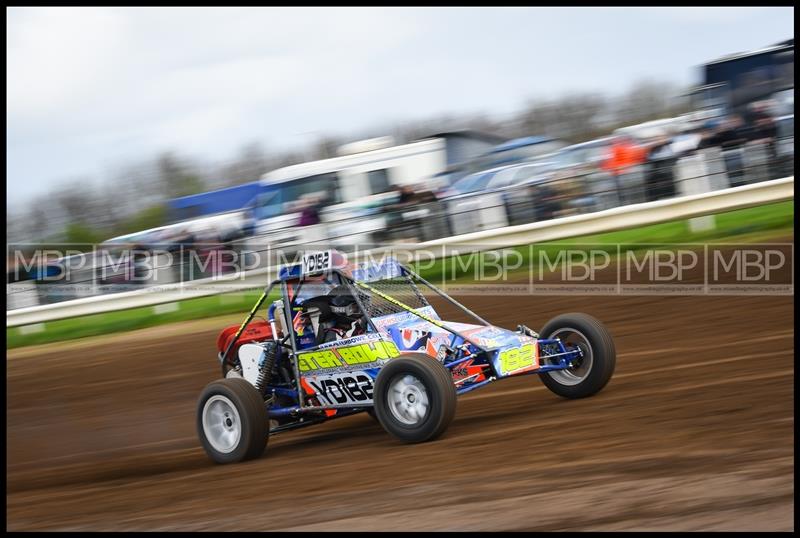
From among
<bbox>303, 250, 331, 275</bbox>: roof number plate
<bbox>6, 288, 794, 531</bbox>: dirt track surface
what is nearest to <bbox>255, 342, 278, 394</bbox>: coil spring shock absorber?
<bbox>6, 288, 794, 531</bbox>: dirt track surface

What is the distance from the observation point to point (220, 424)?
6.71 metres

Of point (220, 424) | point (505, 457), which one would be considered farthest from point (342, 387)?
point (505, 457)

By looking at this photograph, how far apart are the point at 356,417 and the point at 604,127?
40.4ft

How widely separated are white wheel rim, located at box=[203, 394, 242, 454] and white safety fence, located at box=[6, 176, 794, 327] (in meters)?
5.75

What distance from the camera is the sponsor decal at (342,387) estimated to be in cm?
646

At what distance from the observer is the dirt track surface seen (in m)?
4.54

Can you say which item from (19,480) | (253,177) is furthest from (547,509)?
(253,177)

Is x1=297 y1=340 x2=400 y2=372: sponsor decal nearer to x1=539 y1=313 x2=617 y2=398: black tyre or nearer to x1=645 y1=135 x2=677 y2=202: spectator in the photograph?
x1=539 y1=313 x2=617 y2=398: black tyre

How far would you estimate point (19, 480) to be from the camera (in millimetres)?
7117

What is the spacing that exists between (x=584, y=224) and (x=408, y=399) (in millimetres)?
6899

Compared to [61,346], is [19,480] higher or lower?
lower

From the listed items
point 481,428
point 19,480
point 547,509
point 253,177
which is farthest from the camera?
point 253,177

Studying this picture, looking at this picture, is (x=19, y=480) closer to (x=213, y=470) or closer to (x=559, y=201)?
(x=213, y=470)

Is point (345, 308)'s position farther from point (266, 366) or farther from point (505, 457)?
point (505, 457)
